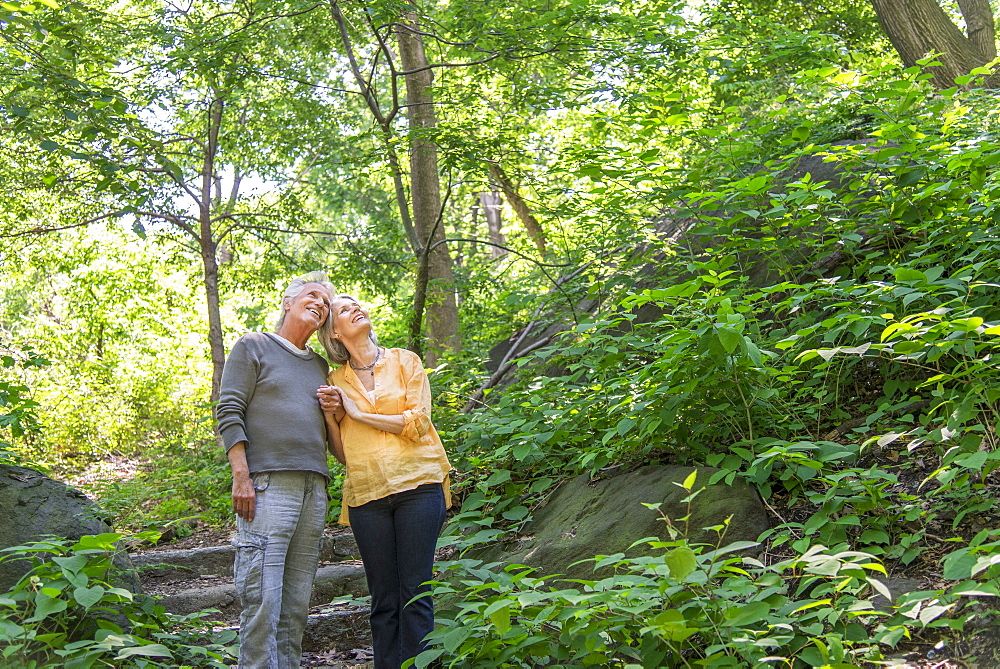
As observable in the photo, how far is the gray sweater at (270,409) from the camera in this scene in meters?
3.12

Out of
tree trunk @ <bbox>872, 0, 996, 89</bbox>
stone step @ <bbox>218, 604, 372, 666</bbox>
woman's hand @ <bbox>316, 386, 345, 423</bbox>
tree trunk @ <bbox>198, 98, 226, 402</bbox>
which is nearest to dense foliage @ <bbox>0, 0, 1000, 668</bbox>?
tree trunk @ <bbox>198, 98, 226, 402</bbox>

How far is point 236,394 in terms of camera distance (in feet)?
10.4

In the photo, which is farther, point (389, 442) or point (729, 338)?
point (389, 442)

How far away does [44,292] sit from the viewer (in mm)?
13773

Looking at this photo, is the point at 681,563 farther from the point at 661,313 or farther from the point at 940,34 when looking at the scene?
the point at 940,34

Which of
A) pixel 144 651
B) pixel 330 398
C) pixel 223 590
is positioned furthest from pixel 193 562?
pixel 144 651

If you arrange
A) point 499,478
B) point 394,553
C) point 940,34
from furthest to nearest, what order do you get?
1. point 940,34
2. point 499,478
3. point 394,553

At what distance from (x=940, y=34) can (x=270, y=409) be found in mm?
7497

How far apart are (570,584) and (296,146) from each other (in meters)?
7.28

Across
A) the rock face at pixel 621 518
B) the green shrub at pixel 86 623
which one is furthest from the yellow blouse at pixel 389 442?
the green shrub at pixel 86 623

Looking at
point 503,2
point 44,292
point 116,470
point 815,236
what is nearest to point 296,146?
point 503,2

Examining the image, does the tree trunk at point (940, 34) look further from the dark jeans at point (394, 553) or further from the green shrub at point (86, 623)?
the green shrub at point (86, 623)

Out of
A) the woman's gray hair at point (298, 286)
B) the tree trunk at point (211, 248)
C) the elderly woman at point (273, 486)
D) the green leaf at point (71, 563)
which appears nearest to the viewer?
the green leaf at point (71, 563)

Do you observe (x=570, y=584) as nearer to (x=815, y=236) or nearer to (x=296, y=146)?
(x=815, y=236)
